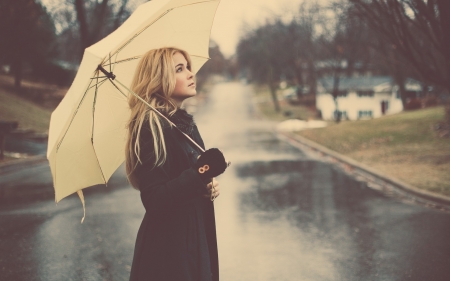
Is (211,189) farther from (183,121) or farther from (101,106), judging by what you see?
(101,106)

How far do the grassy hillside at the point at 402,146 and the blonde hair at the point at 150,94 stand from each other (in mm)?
8359

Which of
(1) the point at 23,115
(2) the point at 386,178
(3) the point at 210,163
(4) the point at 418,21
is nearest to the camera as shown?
(3) the point at 210,163

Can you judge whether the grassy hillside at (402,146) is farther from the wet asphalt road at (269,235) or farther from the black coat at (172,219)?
the black coat at (172,219)

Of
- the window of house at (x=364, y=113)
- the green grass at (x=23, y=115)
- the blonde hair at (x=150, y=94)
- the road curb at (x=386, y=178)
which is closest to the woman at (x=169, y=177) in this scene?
the blonde hair at (x=150, y=94)

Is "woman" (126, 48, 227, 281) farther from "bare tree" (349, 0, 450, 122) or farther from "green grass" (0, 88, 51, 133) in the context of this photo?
"green grass" (0, 88, 51, 133)

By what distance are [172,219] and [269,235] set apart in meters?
4.78

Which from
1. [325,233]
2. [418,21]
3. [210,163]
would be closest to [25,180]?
[325,233]

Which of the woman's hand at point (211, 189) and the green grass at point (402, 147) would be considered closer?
the woman's hand at point (211, 189)

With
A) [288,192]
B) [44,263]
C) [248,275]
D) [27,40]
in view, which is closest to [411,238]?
[248,275]

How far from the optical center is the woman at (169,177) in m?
2.56

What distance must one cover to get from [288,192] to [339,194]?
104 cm

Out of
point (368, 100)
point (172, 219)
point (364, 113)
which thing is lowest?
point (364, 113)

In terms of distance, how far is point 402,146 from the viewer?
17.2 meters

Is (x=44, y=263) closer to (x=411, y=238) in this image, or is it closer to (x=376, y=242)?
(x=376, y=242)
